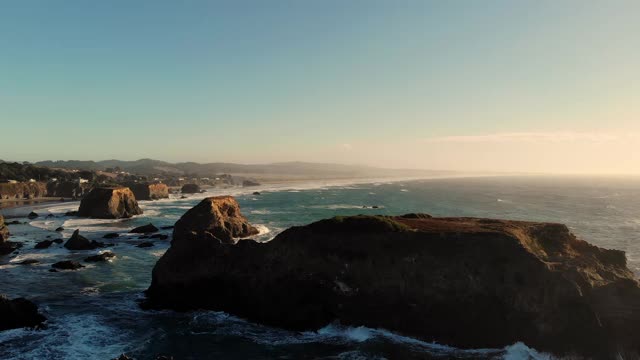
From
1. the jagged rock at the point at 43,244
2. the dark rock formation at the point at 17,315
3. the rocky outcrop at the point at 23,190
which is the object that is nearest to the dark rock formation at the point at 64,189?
the rocky outcrop at the point at 23,190

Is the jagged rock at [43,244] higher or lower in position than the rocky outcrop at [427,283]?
lower

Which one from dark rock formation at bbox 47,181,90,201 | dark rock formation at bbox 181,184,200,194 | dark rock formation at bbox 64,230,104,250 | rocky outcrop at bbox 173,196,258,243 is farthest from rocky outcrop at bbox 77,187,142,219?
dark rock formation at bbox 181,184,200,194

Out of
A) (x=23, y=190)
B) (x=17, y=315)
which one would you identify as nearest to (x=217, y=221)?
(x=17, y=315)

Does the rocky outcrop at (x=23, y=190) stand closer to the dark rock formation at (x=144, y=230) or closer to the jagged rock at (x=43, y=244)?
the dark rock formation at (x=144, y=230)

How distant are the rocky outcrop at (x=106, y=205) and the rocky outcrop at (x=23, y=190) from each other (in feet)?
169

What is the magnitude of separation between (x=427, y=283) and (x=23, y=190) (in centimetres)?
13906

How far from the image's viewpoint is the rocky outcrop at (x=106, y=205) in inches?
3401

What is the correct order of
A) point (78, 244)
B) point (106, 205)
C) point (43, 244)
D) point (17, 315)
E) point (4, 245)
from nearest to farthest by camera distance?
point (17, 315)
point (4, 245)
point (78, 244)
point (43, 244)
point (106, 205)

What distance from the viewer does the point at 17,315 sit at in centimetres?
2827

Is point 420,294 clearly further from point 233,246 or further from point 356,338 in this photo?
point 233,246

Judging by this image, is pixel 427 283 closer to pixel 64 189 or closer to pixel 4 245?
pixel 4 245

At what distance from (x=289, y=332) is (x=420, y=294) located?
8.39 metres

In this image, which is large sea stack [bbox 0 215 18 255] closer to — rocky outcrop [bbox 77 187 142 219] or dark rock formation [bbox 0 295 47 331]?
dark rock formation [bbox 0 295 47 331]

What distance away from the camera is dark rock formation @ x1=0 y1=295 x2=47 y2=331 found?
27828 mm
